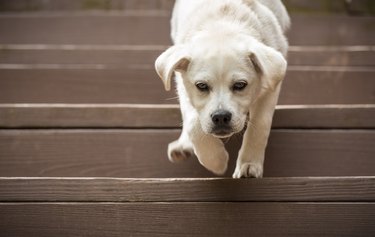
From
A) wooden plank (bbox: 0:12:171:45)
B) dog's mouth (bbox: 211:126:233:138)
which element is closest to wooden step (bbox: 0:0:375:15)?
wooden plank (bbox: 0:12:171:45)

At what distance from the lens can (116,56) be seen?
13.8 feet

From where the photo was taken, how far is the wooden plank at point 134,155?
122 inches

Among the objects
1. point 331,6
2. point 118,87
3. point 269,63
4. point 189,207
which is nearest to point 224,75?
point 269,63

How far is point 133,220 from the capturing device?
2510 millimetres

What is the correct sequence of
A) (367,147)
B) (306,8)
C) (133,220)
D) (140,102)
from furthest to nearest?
(306,8) → (140,102) → (367,147) → (133,220)

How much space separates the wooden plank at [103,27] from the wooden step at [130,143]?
1.88 meters

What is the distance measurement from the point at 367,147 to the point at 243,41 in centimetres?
72

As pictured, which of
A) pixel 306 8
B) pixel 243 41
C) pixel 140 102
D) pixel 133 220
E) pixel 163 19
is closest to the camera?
pixel 133 220

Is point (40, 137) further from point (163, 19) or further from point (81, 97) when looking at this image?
point (163, 19)

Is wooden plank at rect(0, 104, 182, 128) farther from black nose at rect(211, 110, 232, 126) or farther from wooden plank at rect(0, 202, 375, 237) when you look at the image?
wooden plank at rect(0, 202, 375, 237)

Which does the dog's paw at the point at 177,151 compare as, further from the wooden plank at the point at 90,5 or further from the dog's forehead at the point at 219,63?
the wooden plank at the point at 90,5

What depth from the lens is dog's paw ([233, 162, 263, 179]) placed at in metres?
2.84

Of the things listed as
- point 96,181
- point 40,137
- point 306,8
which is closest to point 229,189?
point 96,181

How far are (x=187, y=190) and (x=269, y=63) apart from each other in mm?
587
